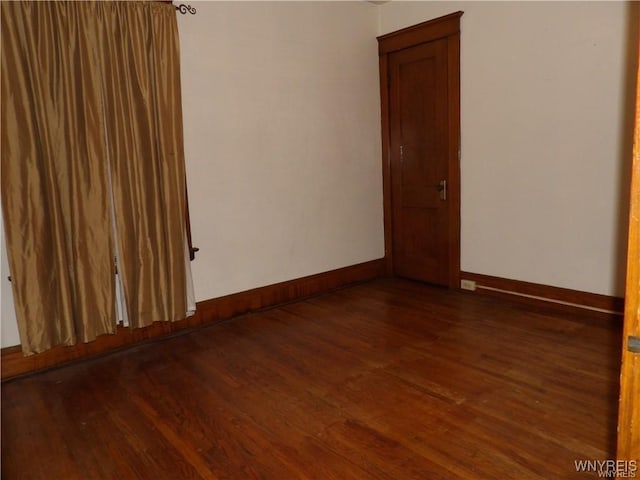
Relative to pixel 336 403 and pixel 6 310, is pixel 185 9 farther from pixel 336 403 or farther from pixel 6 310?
pixel 336 403

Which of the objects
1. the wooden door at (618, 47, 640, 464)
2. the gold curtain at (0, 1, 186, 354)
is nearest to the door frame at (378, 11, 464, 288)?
the gold curtain at (0, 1, 186, 354)

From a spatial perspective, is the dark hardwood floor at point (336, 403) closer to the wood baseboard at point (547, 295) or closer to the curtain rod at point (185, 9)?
the wood baseboard at point (547, 295)

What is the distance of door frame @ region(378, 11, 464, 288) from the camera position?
13.4ft

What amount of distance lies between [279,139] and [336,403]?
242 cm

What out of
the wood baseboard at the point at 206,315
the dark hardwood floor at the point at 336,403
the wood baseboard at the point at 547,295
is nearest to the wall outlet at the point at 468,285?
the wood baseboard at the point at 547,295

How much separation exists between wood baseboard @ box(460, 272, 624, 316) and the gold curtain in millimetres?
2669

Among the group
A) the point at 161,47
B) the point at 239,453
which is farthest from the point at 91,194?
the point at 239,453

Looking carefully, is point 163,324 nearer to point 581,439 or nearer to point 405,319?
point 405,319

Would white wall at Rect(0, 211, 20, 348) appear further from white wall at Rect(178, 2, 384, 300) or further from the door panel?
the door panel

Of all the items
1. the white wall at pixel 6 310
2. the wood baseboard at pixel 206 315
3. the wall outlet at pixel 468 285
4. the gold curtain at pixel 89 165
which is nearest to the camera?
the gold curtain at pixel 89 165

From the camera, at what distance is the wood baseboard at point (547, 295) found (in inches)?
134

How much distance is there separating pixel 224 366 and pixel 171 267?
0.82 meters

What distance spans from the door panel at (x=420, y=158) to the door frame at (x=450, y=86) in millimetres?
47

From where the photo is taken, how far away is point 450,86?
4168 mm
